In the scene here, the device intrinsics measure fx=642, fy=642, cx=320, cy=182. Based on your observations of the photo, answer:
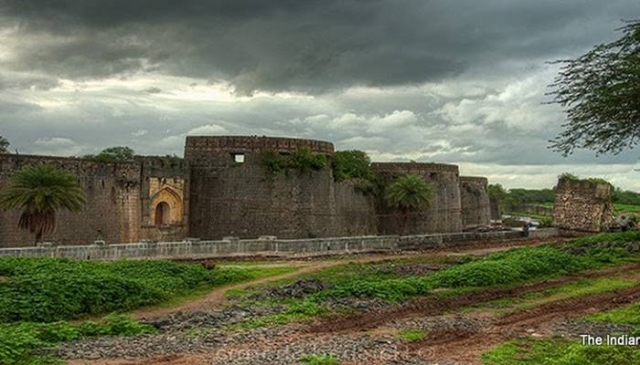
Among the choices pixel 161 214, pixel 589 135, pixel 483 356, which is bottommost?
pixel 483 356

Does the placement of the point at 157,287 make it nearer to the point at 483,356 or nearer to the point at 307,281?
the point at 307,281

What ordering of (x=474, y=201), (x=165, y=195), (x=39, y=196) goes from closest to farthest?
(x=39, y=196) → (x=165, y=195) → (x=474, y=201)

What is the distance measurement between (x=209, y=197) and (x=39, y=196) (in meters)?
10.6

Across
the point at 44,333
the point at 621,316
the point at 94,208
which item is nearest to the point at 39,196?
the point at 94,208

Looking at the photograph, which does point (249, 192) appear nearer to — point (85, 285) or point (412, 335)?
point (85, 285)

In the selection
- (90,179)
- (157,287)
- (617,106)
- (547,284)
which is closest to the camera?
(157,287)

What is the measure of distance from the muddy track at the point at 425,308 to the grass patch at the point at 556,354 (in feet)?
9.71

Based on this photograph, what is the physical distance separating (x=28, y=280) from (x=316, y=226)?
67.2ft

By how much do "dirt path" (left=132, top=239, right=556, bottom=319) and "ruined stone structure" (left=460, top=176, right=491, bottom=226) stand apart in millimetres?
15505

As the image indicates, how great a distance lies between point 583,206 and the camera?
3984 cm

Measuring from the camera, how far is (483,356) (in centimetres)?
999

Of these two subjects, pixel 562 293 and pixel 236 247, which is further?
pixel 236 247

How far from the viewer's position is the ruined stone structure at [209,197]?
2972cm

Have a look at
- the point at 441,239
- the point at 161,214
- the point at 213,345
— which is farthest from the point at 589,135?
the point at 161,214
